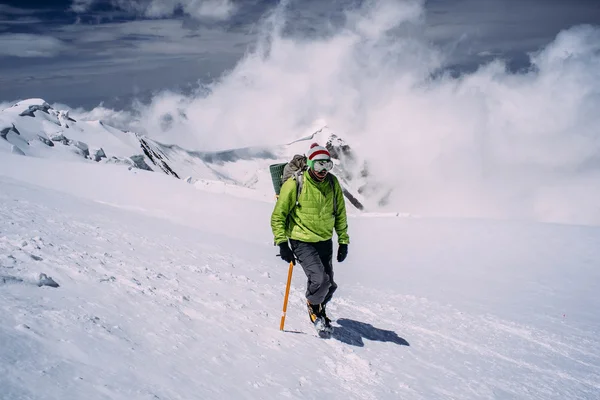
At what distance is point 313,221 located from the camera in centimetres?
680

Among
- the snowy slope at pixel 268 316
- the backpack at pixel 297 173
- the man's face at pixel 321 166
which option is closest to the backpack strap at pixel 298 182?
the backpack at pixel 297 173

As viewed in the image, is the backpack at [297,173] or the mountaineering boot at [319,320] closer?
the backpack at [297,173]

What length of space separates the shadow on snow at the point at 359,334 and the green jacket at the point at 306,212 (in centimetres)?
167

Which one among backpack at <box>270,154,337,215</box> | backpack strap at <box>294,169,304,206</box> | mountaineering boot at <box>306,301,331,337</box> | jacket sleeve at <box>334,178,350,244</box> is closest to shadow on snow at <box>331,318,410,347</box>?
mountaineering boot at <box>306,301,331,337</box>

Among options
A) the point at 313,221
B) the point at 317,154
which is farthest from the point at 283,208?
the point at 317,154

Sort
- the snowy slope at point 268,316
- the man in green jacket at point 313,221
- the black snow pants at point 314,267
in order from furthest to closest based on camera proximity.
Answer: the black snow pants at point 314,267 < the man in green jacket at point 313,221 < the snowy slope at point 268,316

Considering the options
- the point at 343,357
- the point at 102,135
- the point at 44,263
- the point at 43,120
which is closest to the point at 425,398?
the point at 343,357

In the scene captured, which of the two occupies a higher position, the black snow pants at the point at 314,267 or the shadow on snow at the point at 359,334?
the black snow pants at the point at 314,267

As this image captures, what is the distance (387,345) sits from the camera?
7242mm

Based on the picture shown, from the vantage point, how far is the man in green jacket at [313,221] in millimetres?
6594

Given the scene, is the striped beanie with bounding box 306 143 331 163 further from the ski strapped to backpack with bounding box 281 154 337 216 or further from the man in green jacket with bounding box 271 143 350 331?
the ski strapped to backpack with bounding box 281 154 337 216

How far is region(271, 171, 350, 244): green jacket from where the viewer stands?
6629 mm

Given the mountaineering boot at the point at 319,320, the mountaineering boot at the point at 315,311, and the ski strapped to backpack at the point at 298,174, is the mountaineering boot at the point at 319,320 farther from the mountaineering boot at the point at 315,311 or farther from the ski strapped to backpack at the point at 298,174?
the ski strapped to backpack at the point at 298,174

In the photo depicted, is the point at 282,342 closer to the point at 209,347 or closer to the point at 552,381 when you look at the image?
the point at 209,347
